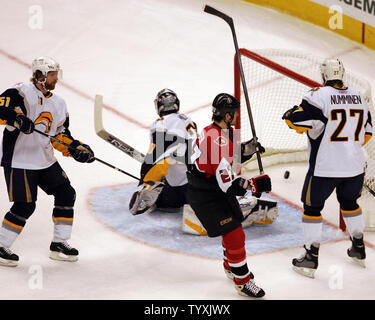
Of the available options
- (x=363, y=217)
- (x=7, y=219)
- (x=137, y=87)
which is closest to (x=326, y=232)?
(x=363, y=217)

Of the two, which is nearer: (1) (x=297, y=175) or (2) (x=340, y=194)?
(2) (x=340, y=194)

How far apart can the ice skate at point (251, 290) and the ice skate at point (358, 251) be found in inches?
28.6

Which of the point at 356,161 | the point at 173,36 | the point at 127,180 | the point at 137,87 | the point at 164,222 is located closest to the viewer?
the point at 356,161

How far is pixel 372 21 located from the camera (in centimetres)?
846

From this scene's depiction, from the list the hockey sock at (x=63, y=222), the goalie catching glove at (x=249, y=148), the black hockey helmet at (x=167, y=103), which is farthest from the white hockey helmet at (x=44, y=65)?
the goalie catching glove at (x=249, y=148)

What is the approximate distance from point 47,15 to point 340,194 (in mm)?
5227

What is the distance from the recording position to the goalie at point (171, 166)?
17.9 ft

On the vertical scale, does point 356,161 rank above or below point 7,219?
above

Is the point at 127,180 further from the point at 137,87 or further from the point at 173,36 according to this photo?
the point at 173,36

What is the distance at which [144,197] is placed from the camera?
5.55 m

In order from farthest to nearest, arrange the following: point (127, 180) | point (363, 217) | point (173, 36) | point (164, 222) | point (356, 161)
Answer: point (173, 36) → point (127, 180) → point (164, 222) → point (363, 217) → point (356, 161)

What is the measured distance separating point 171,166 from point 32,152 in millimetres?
1145

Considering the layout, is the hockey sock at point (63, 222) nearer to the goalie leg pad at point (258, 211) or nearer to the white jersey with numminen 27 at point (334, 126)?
the goalie leg pad at point (258, 211)

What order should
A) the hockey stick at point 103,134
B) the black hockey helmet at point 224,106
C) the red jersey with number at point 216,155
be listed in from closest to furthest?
the red jersey with number at point 216,155
the black hockey helmet at point 224,106
the hockey stick at point 103,134
